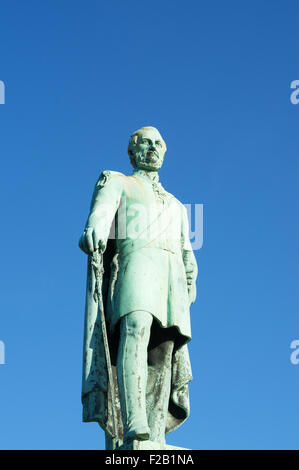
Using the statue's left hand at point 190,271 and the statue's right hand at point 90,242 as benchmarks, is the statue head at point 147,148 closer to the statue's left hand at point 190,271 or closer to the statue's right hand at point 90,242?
the statue's left hand at point 190,271

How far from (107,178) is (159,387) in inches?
96.7

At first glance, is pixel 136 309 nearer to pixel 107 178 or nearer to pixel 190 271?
pixel 190 271

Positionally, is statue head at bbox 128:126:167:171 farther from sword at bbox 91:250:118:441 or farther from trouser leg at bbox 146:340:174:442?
trouser leg at bbox 146:340:174:442

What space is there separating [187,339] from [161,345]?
0.98ft

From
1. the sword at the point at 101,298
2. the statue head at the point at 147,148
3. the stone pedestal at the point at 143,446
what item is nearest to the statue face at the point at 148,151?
the statue head at the point at 147,148

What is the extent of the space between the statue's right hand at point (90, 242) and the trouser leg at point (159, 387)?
53.4 inches

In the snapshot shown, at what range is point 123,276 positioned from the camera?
37.1 ft

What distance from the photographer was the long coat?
435 inches

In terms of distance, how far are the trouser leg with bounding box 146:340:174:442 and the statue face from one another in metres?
2.21

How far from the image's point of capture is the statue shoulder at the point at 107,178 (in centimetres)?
1180

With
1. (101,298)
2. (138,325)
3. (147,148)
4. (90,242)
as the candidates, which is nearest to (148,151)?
(147,148)

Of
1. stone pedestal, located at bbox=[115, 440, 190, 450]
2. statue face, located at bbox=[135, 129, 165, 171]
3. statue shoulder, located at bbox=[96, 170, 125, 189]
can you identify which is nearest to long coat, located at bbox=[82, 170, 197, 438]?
statue shoulder, located at bbox=[96, 170, 125, 189]
